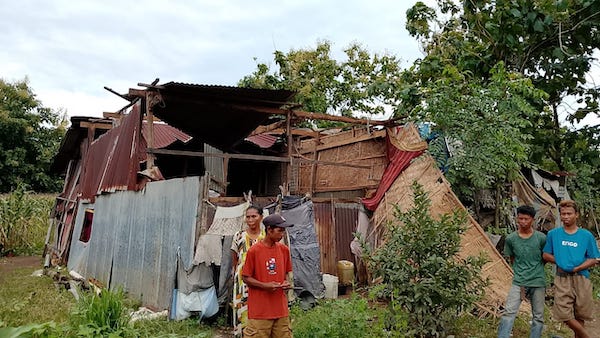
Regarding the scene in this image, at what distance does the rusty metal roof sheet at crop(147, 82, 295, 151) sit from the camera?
22.7ft

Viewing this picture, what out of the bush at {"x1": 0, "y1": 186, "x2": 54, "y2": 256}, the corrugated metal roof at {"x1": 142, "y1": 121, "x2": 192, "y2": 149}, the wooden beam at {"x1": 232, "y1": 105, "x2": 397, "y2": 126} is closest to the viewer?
the wooden beam at {"x1": 232, "y1": 105, "x2": 397, "y2": 126}

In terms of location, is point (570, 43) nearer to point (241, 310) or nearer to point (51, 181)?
point (241, 310)

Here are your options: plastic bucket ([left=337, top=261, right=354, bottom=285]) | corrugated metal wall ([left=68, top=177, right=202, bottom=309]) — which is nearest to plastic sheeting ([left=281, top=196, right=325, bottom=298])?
plastic bucket ([left=337, top=261, right=354, bottom=285])

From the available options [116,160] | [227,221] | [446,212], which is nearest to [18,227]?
[116,160]

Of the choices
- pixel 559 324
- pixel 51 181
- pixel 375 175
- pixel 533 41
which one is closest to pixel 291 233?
pixel 375 175

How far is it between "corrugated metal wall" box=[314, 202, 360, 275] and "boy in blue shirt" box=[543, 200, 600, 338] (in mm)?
4215

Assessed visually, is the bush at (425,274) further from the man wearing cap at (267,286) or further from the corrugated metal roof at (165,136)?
the corrugated metal roof at (165,136)

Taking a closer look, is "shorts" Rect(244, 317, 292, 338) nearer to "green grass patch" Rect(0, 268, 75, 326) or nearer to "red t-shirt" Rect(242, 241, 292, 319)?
"red t-shirt" Rect(242, 241, 292, 319)

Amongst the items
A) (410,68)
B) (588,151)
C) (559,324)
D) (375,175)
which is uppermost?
(410,68)

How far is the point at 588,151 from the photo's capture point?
1038 cm

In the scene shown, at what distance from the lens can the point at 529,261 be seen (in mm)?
4742

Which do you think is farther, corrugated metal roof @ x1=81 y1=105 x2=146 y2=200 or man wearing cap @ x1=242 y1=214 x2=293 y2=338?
corrugated metal roof @ x1=81 y1=105 x2=146 y2=200

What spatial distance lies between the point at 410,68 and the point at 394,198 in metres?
3.96

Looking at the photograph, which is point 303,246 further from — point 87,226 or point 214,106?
point 87,226
